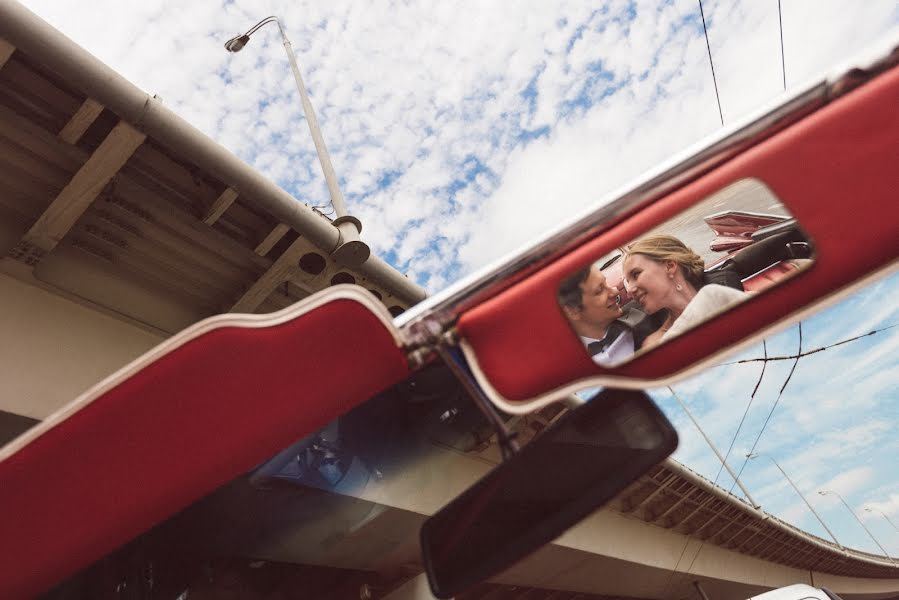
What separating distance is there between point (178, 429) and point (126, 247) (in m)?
1.67


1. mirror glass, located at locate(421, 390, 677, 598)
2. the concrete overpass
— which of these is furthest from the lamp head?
mirror glass, located at locate(421, 390, 677, 598)

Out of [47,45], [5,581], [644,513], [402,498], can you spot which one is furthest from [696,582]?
[47,45]

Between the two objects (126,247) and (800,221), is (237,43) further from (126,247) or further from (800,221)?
(800,221)

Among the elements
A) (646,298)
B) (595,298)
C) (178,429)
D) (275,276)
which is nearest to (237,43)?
(275,276)

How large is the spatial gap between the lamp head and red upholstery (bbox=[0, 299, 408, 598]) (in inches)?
284

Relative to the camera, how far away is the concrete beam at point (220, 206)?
266 cm

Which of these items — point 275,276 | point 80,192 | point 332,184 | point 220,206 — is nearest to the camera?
point 80,192

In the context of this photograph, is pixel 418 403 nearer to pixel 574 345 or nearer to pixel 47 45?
pixel 574 345

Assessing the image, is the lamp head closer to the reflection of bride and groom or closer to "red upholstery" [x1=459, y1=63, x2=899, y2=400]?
"red upholstery" [x1=459, y1=63, x2=899, y2=400]

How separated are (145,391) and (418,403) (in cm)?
133

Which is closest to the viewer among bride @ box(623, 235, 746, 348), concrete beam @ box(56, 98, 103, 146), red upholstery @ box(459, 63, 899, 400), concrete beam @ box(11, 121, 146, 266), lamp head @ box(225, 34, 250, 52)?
red upholstery @ box(459, 63, 899, 400)

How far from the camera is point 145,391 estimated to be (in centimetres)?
164

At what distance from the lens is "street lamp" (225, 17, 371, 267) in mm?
2973

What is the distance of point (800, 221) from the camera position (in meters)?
1.60
